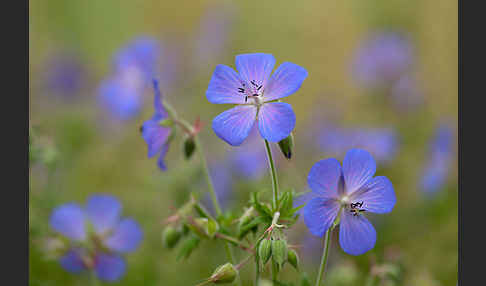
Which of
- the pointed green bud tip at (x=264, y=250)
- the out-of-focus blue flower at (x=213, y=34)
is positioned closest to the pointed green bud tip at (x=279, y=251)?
the pointed green bud tip at (x=264, y=250)

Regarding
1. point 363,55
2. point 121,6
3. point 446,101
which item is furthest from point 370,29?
point 121,6

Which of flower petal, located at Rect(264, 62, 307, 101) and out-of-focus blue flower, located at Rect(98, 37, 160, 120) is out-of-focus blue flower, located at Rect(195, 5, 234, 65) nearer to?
out-of-focus blue flower, located at Rect(98, 37, 160, 120)

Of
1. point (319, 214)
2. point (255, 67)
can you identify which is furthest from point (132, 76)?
point (319, 214)

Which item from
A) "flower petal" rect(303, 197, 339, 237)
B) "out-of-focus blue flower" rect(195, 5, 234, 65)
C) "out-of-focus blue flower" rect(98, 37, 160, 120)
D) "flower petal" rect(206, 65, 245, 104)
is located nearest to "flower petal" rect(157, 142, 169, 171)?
"flower petal" rect(206, 65, 245, 104)

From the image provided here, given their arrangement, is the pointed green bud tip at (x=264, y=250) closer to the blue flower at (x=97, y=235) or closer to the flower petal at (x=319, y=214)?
the flower petal at (x=319, y=214)

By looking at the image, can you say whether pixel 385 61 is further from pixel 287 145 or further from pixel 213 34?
pixel 287 145

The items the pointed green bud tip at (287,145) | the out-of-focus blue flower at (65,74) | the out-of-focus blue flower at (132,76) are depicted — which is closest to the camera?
the pointed green bud tip at (287,145)
